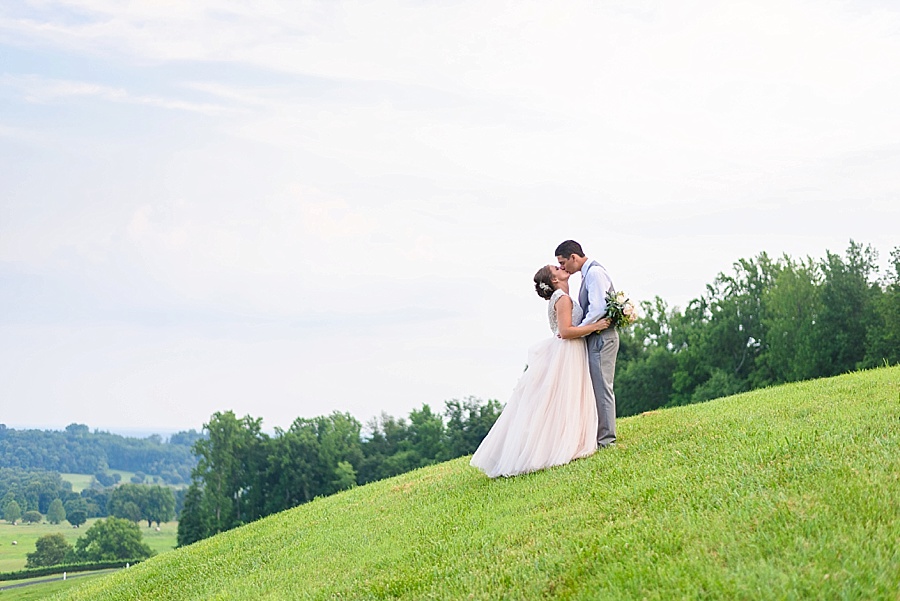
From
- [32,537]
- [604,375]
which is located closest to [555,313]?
[604,375]

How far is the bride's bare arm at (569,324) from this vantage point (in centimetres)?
1496

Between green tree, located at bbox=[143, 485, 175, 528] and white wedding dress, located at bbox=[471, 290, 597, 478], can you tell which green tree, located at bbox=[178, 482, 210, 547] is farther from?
green tree, located at bbox=[143, 485, 175, 528]

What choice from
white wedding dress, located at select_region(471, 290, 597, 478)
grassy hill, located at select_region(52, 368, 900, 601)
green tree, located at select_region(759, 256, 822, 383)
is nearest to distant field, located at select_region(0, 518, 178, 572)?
green tree, located at select_region(759, 256, 822, 383)

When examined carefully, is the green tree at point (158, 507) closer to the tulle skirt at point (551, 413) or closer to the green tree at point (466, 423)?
the green tree at point (466, 423)

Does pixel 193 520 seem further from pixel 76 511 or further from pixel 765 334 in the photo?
pixel 76 511

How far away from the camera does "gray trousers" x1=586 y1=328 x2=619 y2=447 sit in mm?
15125

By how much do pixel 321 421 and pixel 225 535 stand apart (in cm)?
6930

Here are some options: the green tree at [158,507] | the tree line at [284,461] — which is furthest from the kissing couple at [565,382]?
the green tree at [158,507]

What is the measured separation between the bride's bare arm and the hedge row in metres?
94.9

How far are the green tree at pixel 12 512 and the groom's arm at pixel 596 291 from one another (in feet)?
587

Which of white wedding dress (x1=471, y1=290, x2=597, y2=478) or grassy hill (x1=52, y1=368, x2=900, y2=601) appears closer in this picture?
grassy hill (x1=52, y1=368, x2=900, y2=601)

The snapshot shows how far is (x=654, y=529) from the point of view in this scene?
911 cm

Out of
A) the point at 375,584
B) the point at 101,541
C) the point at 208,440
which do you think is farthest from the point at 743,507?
the point at 101,541

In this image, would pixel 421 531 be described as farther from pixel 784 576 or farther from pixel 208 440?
pixel 208 440
